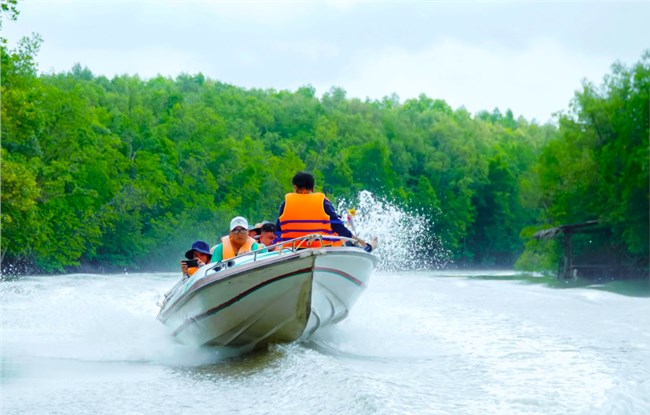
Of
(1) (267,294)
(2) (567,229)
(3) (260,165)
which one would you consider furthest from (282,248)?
(3) (260,165)

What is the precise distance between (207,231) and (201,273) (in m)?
54.7

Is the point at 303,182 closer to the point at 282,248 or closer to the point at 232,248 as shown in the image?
the point at 282,248

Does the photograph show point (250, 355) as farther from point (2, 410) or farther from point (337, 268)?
point (2, 410)

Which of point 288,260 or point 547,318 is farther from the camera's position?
point 547,318

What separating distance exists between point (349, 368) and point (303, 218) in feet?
6.53

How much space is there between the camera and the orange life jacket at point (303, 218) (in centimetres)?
1122

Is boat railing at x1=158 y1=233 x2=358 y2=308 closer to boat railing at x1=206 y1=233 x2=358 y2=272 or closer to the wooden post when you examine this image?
boat railing at x1=206 y1=233 x2=358 y2=272

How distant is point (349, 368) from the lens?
395 inches

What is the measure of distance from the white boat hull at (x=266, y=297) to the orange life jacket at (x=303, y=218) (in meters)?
0.44

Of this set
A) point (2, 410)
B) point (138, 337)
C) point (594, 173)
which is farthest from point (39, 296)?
point (594, 173)

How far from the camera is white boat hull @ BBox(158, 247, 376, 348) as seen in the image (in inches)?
411

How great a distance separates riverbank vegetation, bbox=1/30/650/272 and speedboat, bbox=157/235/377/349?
17160 millimetres

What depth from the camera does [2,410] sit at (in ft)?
26.7

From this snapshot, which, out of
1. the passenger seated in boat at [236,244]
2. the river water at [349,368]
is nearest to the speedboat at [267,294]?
the river water at [349,368]
